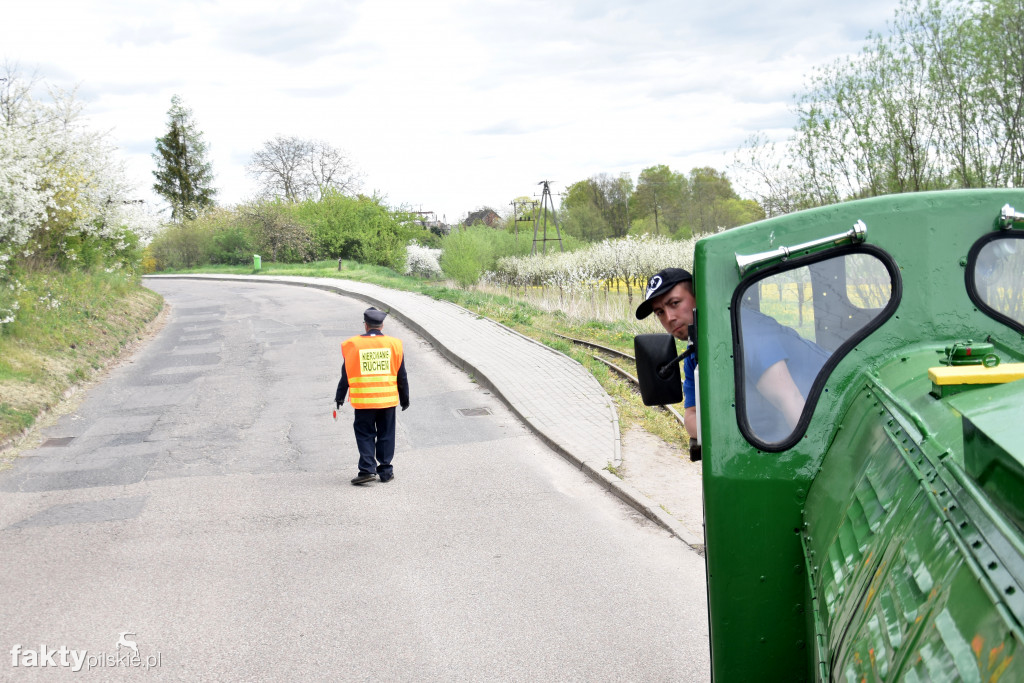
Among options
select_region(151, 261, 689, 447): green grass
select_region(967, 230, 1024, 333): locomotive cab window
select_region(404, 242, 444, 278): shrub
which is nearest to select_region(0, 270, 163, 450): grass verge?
select_region(151, 261, 689, 447): green grass

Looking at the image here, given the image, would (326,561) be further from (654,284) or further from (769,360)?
(769,360)

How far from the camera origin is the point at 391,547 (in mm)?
6559

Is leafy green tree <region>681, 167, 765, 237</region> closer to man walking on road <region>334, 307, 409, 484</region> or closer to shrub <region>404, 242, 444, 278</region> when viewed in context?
shrub <region>404, 242, 444, 278</region>

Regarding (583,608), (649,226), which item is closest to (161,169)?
(649,226)

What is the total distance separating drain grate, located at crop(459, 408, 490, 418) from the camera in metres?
11.5

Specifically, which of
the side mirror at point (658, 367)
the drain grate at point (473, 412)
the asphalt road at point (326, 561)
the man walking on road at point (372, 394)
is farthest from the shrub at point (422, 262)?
the side mirror at point (658, 367)

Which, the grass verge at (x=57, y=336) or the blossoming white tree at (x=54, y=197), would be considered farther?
the blossoming white tree at (x=54, y=197)

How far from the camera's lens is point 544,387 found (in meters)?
12.4

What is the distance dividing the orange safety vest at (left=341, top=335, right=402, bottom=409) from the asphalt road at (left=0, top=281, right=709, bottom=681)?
854 mm

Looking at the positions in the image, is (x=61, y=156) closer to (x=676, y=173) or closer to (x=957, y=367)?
(x=957, y=367)

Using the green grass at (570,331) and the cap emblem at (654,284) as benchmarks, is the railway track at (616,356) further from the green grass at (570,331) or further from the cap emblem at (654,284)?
the cap emblem at (654,284)

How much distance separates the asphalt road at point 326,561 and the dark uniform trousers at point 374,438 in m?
0.22

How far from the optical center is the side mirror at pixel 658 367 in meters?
3.32

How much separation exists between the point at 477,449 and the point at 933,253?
730 centimetres
